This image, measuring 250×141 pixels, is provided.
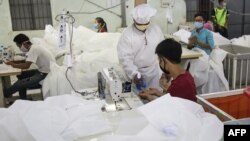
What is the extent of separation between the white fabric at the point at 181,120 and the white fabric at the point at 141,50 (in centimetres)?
150

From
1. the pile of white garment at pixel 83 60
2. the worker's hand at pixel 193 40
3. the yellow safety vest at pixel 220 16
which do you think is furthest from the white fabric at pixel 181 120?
the yellow safety vest at pixel 220 16

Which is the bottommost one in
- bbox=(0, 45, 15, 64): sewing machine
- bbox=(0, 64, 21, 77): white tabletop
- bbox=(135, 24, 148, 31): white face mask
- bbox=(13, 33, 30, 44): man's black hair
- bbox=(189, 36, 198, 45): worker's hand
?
bbox=(0, 64, 21, 77): white tabletop

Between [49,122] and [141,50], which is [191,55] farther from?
[49,122]

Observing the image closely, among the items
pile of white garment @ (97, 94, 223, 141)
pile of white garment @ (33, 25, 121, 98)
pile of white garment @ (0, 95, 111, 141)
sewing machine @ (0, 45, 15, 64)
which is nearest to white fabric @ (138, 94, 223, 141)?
pile of white garment @ (97, 94, 223, 141)

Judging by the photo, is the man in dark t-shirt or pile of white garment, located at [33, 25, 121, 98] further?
pile of white garment, located at [33, 25, 121, 98]

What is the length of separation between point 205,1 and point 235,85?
4.19m

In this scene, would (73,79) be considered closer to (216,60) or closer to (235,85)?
(216,60)

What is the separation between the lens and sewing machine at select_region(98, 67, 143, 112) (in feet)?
6.88

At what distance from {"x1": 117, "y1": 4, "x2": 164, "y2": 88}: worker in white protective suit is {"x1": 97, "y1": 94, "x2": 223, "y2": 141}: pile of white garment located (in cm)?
146

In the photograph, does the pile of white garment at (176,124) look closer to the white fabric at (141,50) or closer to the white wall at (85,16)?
the white fabric at (141,50)

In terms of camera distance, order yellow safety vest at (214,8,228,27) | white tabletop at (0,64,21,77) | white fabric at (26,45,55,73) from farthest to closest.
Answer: yellow safety vest at (214,8,228,27)
white fabric at (26,45,55,73)
white tabletop at (0,64,21,77)

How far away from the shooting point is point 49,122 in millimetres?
1470

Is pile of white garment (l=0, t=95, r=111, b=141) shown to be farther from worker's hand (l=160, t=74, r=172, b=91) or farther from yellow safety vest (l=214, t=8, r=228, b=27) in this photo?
yellow safety vest (l=214, t=8, r=228, b=27)

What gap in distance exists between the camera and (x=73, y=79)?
282 centimetres
